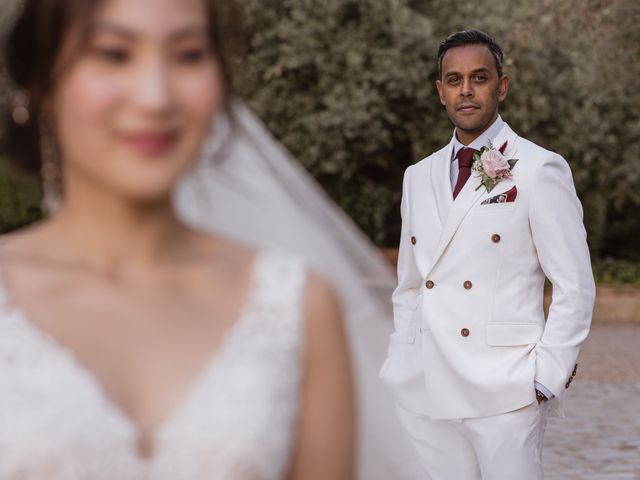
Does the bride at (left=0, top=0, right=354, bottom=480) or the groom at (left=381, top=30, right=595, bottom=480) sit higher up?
the bride at (left=0, top=0, right=354, bottom=480)

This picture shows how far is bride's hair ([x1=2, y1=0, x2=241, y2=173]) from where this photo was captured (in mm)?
1865

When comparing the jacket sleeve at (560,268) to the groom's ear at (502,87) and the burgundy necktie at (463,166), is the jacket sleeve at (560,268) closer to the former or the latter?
the burgundy necktie at (463,166)

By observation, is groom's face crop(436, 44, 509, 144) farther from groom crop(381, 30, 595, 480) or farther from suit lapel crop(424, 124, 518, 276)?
suit lapel crop(424, 124, 518, 276)

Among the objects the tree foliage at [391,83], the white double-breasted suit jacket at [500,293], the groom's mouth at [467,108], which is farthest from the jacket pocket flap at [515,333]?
the tree foliage at [391,83]

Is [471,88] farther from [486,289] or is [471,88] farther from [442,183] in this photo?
[486,289]

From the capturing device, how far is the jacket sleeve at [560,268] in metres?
5.22

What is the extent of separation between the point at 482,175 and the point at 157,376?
367cm

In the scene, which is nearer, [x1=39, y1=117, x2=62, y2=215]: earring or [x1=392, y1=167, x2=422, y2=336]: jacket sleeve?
[x1=39, y1=117, x2=62, y2=215]: earring

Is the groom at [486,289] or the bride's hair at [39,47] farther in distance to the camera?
the groom at [486,289]

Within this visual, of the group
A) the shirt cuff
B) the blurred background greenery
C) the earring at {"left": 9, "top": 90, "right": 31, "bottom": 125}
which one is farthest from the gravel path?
the earring at {"left": 9, "top": 90, "right": 31, "bottom": 125}

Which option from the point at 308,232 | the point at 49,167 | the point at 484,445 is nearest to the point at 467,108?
the point at 484,445

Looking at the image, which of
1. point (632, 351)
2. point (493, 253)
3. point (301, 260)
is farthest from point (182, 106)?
point (632, 351)

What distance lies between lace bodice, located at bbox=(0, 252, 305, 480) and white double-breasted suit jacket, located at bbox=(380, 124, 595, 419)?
324 centimetres

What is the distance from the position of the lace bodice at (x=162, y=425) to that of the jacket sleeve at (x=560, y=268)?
3396mm
